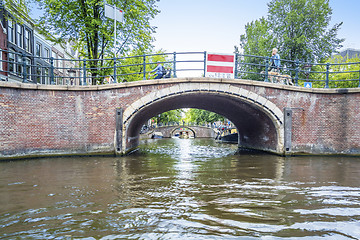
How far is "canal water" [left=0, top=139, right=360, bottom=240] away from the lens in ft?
9.59

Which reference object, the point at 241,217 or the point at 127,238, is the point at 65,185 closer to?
the point at 127,238

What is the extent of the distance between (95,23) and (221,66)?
6.86m

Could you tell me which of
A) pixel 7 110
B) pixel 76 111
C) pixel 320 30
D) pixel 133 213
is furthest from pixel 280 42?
pixel 133 213

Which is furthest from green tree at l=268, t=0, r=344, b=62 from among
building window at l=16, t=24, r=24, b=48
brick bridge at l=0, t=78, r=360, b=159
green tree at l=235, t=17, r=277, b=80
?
building window at l=16, t=24, r=24, b=48

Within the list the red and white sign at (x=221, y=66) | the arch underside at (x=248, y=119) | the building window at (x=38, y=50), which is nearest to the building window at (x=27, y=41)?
the building window at (x=38, y=50)

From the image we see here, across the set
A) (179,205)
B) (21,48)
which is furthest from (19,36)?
(179,205)

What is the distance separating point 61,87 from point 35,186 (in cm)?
560

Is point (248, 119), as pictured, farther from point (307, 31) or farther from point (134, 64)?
point (307, 31)

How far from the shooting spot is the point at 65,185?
523 cm

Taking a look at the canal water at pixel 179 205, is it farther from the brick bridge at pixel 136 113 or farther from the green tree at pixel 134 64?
the green tree at pixel 134 64

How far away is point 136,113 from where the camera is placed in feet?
33.8

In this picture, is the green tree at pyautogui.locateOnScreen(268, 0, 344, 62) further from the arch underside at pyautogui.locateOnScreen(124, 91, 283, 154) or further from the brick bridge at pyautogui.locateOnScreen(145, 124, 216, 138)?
the brick bridge at pyautogui.locateOnScreen(145, 124, 216, 138)

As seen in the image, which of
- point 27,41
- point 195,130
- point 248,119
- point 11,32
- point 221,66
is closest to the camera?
point 221,66

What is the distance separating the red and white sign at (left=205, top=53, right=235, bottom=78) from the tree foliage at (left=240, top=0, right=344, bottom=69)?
13539 mm
